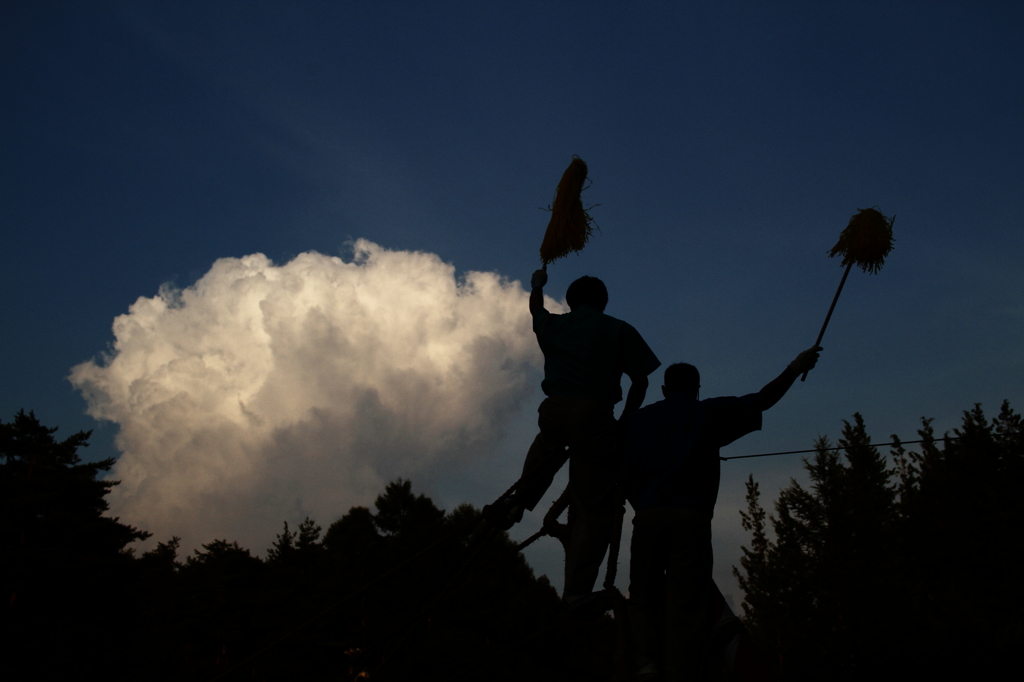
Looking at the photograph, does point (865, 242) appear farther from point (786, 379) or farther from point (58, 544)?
point (58, 544)

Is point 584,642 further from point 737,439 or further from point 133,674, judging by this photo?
point 737,439

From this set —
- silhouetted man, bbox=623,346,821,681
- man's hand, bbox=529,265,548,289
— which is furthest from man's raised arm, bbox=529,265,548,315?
silhouetted man, bbox=623,346,821,681

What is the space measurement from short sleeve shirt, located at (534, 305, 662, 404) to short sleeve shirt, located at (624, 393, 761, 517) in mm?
355

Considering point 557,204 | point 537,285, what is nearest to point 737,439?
point 537,285

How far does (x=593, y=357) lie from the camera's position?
4344mm

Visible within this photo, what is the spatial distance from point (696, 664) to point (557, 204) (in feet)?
10.7

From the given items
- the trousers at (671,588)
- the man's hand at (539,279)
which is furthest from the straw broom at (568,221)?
the trousers at (671,588)

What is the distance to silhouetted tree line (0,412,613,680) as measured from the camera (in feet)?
77.5

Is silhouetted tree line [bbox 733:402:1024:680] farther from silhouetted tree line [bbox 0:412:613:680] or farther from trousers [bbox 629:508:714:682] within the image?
trousers [bbox 629:508:714:682]

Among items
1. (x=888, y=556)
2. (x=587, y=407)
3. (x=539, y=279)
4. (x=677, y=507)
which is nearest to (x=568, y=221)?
(x=539, y=279)

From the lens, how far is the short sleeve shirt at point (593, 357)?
4348mm

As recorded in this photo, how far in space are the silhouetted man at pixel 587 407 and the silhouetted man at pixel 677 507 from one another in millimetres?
200

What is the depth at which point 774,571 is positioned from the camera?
122 ft

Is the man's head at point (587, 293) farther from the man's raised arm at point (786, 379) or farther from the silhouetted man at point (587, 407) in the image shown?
the man's raised arm at point (786, 379)
